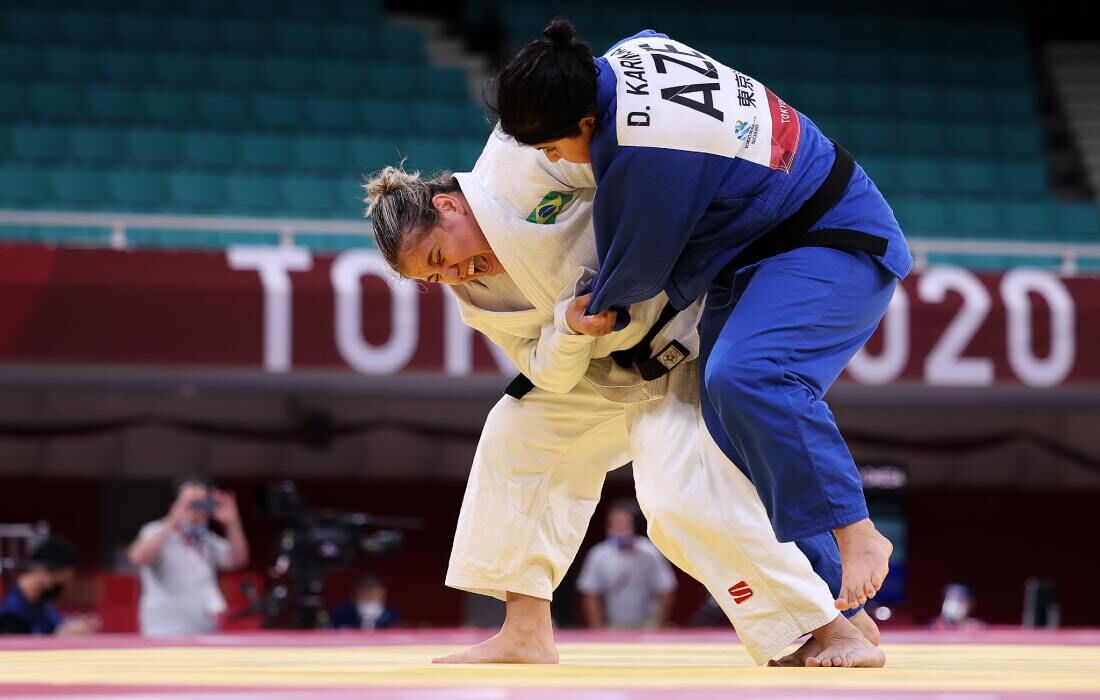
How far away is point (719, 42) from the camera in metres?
10.0

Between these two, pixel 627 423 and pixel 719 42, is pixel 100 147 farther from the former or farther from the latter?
pixel 627 423

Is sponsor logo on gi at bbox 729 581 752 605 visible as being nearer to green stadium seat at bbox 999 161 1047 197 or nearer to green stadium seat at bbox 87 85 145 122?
green stadium seat at bbox 87 85 145 122

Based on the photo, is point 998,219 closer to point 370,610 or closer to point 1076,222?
point 1076,222

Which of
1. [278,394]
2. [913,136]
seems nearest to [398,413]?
[278,394]

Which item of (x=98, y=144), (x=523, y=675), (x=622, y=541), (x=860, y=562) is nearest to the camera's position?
(x=523, y=675)

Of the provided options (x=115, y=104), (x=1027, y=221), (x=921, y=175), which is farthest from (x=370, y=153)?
(x=1027, y=221)

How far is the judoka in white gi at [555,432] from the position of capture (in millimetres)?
2193

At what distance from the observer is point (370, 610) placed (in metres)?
7.35

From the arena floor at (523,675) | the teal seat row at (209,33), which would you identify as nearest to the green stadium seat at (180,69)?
the teal seat row at (209,33)

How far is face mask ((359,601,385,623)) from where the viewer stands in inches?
287

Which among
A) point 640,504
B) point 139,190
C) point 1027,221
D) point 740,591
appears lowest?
point 740,591

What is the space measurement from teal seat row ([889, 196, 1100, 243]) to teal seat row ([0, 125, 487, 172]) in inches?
102

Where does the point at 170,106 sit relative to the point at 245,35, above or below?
below

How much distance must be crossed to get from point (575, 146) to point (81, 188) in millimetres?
6343
